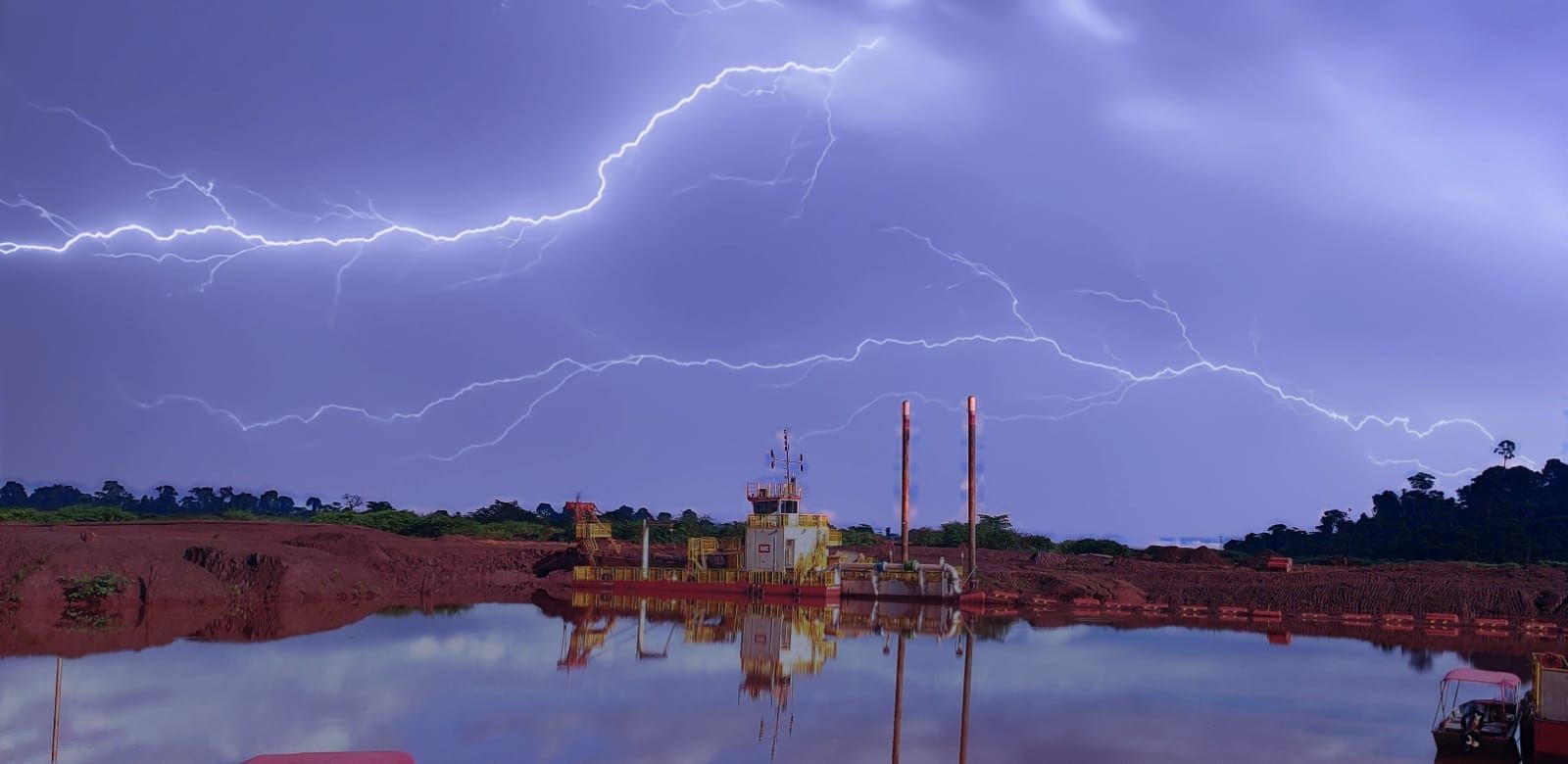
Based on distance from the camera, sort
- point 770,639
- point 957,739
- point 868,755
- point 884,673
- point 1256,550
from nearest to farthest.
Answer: point 868,755, point 957,739, point 884,673, point 770,639, point 1256,550

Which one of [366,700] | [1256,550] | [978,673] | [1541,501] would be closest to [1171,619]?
[978,673]

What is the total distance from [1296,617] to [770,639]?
2591cm

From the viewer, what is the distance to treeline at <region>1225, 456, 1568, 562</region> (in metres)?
76.4

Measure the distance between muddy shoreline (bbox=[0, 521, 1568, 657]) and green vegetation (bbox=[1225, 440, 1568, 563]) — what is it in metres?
16.3

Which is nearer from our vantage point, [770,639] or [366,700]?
[366,700]

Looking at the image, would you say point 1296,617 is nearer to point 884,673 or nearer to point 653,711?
point 884,673

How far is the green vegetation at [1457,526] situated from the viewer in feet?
251

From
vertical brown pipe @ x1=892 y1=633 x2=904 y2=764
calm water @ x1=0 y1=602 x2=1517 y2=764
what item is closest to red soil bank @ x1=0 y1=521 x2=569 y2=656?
calm water @ x1=0 y1=602 x2=1517 y2=764

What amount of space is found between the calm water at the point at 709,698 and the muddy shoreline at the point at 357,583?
572 centimetres

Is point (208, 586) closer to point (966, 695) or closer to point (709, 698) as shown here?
point (709, 698)

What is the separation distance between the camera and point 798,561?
5228cm

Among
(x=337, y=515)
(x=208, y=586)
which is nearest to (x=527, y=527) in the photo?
(x=337, y=515)

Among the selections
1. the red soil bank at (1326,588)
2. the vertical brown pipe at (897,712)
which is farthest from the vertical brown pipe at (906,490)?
the vertical brown pipe at (897,712)

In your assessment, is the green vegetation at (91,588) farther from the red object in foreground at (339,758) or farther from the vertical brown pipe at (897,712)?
the red object in foreground at (339,758)
